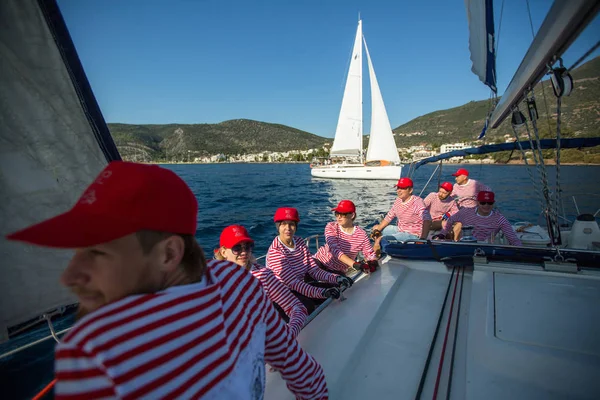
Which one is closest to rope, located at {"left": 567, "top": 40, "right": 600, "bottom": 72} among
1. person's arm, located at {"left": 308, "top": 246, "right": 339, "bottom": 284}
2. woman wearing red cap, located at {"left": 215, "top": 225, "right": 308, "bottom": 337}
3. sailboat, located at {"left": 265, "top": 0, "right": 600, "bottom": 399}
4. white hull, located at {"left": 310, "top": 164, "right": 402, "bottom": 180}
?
sailboat, located at {"left": 265, "top": 0, "right": 600, "bottom": 399}

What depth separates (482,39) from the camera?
12.2 ft

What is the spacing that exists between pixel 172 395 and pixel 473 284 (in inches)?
101

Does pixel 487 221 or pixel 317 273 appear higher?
pixel 487 221

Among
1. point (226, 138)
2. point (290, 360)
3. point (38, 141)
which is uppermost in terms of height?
point (226, 138)

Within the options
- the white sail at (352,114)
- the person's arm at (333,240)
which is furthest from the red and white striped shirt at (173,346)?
the white sail at (352,114)

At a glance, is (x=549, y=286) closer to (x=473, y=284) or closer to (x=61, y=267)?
(x=473, y=284)

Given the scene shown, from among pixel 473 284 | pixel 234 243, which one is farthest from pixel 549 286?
pixel 234 243

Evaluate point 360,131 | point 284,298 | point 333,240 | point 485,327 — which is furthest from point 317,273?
point 360,131

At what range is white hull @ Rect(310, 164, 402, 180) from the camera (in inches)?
1265

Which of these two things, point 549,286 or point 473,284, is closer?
point 549,286

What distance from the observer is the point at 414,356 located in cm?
183

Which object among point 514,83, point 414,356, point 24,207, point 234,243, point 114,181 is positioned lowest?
point 414,356

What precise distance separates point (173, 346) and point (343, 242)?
3381 mm

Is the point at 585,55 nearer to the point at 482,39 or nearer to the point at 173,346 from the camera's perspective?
the point at 173,346
